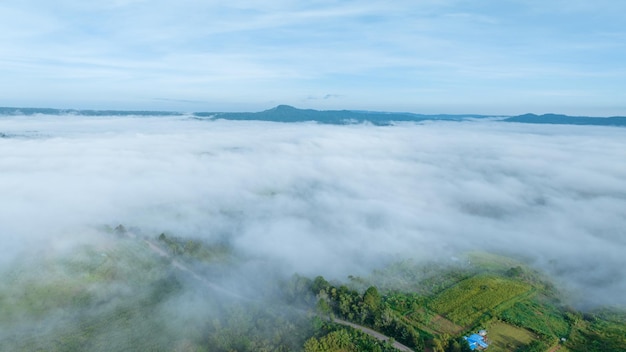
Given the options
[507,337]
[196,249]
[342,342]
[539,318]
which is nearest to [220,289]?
[196,249]

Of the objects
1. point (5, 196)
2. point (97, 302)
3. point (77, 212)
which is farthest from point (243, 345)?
point (5, 196)

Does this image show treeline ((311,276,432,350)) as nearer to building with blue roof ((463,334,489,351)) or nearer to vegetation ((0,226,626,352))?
vegetation ((0,226,626,352))

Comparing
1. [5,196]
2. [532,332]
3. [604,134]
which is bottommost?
[532,332]

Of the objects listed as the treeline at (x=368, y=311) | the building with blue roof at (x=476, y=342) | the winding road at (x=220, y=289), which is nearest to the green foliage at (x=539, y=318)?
the building with blue roof at (x=476, y=342)

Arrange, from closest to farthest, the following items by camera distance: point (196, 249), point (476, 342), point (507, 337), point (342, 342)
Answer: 1. point (342, 342)
2. point (476, 342)
3. point (507, 337)
4. point (196, 249)

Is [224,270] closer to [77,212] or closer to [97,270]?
[97,270]

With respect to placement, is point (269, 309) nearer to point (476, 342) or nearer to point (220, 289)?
point (220, 289)

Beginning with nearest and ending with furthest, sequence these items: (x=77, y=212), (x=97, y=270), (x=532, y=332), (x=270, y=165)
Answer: (x=532, y=332)
(x=97, y=270)
(x=77, y=212)
(x=270, y=165)

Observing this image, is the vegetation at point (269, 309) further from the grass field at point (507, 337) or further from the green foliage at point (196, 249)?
the green foliage at point (196, 249)
